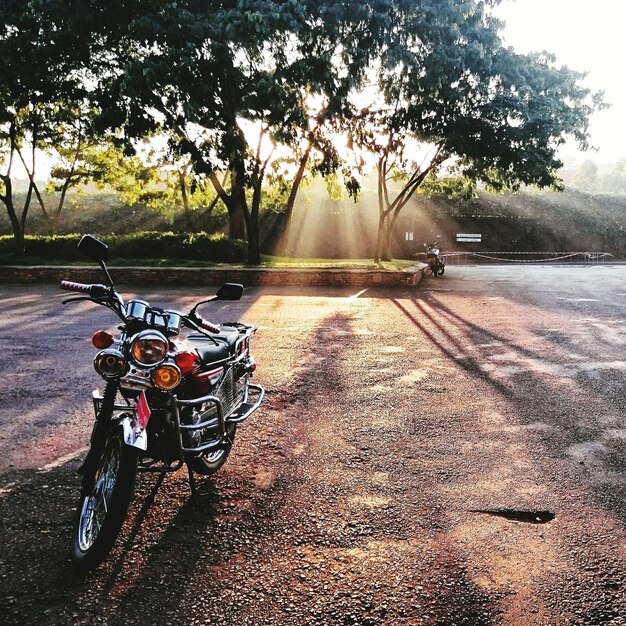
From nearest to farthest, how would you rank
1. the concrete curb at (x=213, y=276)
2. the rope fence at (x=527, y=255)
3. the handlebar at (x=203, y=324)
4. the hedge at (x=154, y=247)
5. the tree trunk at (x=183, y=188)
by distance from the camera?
the handlebar at (x=203, y=324) → the concrete curb at (x=213, y=276) → the hedge at (x=154, y=247) → the tree trunk at (x=183, y=188) → the rope fence at (x=527, y=255)

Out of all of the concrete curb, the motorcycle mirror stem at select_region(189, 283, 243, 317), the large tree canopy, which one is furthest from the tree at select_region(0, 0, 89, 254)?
the motorcycle mirror stem at select_region(189, 283, 243, 317)

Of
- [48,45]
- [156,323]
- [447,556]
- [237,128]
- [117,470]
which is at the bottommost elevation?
[447,556]

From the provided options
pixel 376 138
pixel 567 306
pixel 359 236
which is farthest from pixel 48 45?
pixel 359 236

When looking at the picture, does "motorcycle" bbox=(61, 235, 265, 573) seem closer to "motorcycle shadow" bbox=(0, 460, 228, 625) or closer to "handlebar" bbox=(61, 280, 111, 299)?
"handlebar" bbox=(61, 280, 111, 299)

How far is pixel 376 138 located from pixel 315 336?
45.3ft

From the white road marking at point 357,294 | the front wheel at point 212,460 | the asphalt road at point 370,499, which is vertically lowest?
the asphalt road at point 370,499

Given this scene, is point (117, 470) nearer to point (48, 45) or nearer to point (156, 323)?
point (156, 323)

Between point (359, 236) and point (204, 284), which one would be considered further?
point (359, 236)

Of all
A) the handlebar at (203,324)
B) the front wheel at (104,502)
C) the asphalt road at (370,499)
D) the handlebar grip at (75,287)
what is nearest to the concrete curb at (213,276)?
the asphalt road at (370,499)

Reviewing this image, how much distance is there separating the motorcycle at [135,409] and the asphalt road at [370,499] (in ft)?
0.72

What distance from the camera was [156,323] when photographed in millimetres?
3074

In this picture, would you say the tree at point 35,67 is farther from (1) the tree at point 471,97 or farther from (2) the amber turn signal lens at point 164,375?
(2) the amber turn signal lens at point 164,375

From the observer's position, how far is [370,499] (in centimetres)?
351

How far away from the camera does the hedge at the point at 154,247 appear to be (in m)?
22.1
